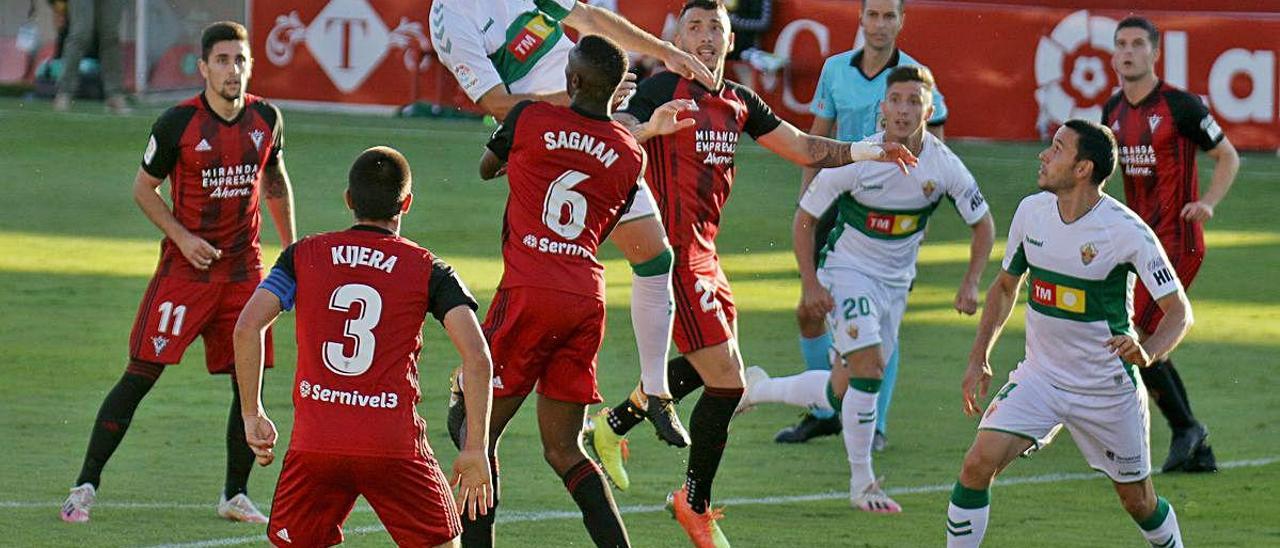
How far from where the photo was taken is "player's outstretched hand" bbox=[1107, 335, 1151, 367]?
23.5 ft

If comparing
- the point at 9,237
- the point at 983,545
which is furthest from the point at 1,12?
the point at 983,545

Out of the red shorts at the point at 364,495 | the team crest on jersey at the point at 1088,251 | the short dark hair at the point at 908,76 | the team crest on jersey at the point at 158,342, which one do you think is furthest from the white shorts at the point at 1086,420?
the team crest on jersey at the point at 158,342

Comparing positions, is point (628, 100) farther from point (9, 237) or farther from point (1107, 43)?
point (1107, 43)

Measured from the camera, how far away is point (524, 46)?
7.92 metres

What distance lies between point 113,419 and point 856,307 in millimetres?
3472

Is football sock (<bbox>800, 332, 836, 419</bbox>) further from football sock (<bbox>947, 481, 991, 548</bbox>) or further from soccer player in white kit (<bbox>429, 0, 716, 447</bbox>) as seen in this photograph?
football sock (<bbox>947, 481, 991, 548</bbox>)

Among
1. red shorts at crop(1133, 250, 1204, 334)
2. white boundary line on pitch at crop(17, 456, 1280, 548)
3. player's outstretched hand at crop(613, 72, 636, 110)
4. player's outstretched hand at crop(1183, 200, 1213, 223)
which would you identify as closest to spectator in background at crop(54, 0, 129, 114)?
white boundary line on pitch at crop(17, 456, 1280, 548)

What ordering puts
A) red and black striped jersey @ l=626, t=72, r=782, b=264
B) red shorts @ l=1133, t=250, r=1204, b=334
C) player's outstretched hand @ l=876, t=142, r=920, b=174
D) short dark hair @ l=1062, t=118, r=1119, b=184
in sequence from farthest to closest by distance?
red shorts @ l=1133, t=250, r=1204, b=334
red and black striped jersey @ l=626, t=72, r=782, b=264
player's outstretched hand @ l=876, t=142, r=920, b=174
short dark hair @ l=1062, t=118, r=1119, b=184

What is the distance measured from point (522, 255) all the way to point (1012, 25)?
16189mm

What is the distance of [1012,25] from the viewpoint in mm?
22594

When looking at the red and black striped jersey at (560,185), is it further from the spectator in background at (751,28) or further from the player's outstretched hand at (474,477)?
the spectator in background at (751,28)

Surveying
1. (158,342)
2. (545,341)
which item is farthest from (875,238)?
(158,342)

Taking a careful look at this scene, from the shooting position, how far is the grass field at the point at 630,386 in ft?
28.6

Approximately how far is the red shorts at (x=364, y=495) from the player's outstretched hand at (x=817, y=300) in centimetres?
375
